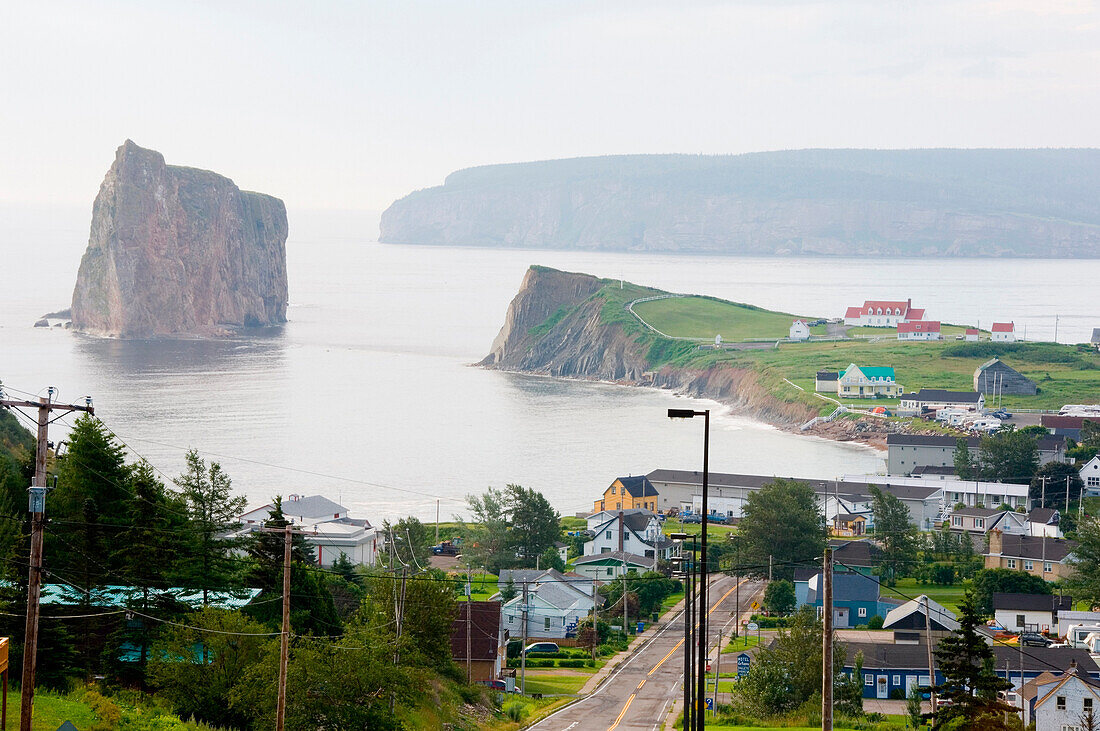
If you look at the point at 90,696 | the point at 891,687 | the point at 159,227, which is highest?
the point at 159,227

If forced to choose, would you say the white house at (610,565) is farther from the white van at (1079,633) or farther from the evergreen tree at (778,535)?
the white van at (1079,633)

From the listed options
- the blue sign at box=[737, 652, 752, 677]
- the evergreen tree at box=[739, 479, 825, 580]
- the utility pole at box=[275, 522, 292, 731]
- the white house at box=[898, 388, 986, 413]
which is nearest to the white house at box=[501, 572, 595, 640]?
the evergreen tree at box=[739, 479, 825, 580]

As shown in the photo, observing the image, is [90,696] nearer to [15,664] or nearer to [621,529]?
[15,664]

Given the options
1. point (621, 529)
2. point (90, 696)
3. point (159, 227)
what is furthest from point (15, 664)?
point (159, 227)

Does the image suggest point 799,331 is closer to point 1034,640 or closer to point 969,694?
point 1034,640

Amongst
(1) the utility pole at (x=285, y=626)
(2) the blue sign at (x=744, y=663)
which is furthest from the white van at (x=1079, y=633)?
(1) the utility pole at (x=285, y=626)

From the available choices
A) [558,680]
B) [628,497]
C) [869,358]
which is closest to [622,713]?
[558,680]
